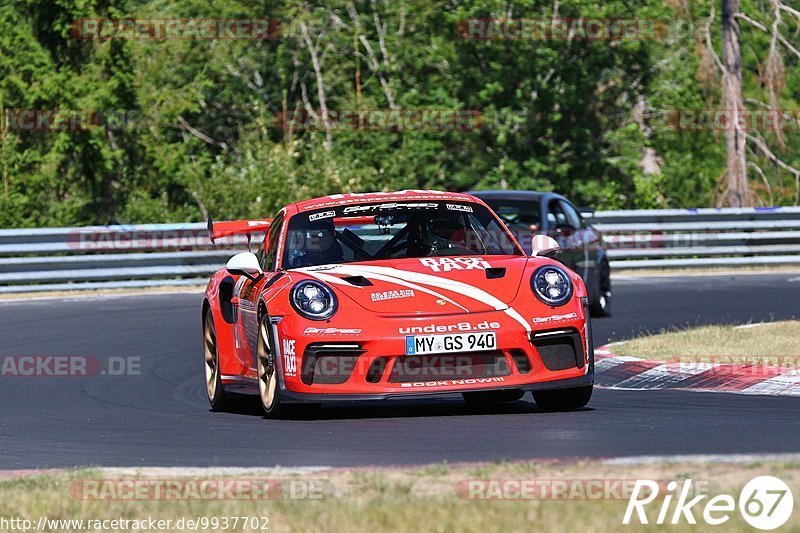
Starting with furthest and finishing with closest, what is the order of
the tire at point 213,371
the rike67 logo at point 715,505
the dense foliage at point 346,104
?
the dense foliage at point 346,104, the tire at point 213,371, the rike67 logo at point 715,505

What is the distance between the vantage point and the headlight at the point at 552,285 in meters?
9.09

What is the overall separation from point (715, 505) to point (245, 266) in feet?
15.5

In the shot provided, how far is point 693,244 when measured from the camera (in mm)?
26578

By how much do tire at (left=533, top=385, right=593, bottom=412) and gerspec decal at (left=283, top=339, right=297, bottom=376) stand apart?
1.47m

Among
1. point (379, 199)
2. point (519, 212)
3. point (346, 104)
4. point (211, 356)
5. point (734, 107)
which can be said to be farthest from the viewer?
point (346, 104)

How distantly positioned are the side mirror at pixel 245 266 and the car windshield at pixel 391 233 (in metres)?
0.18

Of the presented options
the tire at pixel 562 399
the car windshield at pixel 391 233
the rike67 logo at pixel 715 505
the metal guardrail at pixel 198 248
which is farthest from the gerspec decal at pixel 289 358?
the metal guardrail at pixel 198 248

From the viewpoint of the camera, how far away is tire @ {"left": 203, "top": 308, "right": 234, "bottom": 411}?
34.6 ft

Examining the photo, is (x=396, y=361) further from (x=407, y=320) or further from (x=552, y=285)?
(x=552, y=285)

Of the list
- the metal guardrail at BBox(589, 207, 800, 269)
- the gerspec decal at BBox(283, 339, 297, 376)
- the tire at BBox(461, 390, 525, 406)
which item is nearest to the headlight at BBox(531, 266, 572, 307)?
the tire at BBox(461, 390, 525, 406)

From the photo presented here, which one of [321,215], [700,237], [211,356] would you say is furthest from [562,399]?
[700,237]

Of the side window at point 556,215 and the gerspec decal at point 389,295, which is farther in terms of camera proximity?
the side window at point 556,215

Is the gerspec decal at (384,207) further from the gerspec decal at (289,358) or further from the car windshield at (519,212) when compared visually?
the car windshield at (519,212)

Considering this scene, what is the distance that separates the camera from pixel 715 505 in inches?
220
